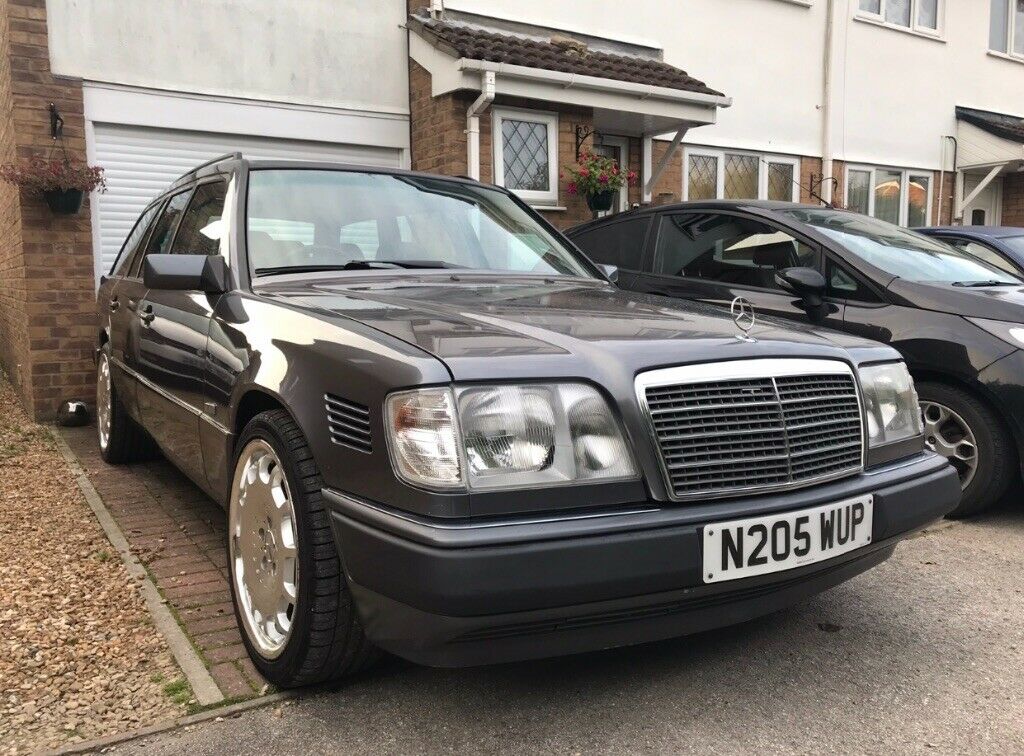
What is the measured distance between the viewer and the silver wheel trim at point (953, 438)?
13.5 ft

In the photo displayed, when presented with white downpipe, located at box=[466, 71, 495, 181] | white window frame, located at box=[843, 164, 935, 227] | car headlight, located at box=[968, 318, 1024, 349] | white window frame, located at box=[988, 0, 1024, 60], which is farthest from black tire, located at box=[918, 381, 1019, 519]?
white window frame, located at box=[988, 0, 1024, 60]

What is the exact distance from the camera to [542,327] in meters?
2.36

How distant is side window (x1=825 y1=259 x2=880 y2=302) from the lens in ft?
14.8

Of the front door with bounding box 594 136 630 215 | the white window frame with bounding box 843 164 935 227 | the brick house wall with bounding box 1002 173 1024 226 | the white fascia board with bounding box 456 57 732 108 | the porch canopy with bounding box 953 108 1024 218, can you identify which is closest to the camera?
the white fascia board with bounding box 456 57 732 108

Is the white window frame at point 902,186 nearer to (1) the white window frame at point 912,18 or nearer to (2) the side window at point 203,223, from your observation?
(1) the white window frame at point 912,18

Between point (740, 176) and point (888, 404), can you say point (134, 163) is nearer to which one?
point (888, 404)

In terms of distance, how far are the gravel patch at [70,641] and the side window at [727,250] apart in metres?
3.44

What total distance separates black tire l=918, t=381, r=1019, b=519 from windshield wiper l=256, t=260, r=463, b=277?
250 centimetres

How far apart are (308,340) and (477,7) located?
7.48 meters

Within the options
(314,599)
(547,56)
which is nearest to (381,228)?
(314,599)

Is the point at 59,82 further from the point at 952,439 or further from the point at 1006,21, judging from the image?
the point at 1006,21

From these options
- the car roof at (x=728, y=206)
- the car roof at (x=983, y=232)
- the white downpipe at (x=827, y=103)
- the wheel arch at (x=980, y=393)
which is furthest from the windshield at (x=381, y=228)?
the white downpipe at (x=827, y=103)

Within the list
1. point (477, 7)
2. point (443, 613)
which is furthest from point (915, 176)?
point (443, 613)

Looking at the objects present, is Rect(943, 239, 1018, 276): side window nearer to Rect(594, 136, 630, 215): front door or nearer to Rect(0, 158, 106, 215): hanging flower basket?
Rect(594, 136, 630, 215): front door
